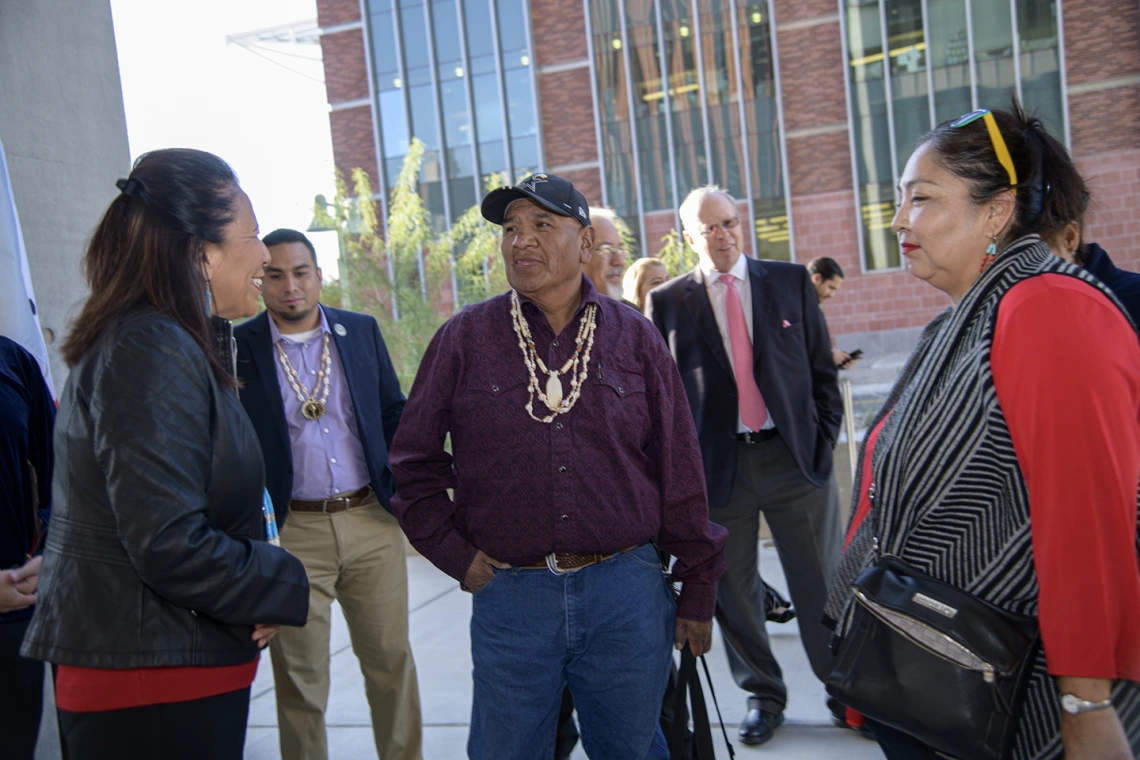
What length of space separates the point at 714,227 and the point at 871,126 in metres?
Result: 19.5

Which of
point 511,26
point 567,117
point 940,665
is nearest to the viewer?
point 940,665

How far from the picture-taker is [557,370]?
2.38 m

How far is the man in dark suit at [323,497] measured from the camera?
10.9 ft

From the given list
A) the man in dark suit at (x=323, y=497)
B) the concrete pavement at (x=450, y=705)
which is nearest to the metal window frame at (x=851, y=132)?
the concrete pavement at (x=450, y=705)

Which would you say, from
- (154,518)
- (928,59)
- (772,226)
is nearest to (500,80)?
(772,226)

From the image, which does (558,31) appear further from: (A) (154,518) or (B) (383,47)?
(A) (154,518)

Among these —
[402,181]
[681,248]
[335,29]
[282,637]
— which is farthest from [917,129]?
[282,637]

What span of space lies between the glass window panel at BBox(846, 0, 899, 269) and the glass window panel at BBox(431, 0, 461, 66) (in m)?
10.0

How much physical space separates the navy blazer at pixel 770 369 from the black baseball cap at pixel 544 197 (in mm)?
1492

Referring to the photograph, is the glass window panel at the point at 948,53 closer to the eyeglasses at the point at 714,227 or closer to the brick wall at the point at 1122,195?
the brick wall at the point at 1122,195

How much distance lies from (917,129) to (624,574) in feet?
70.3

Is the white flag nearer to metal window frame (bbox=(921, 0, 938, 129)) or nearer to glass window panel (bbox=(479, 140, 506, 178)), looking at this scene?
metal window frame (bbox=(921, 0, 938, 129))

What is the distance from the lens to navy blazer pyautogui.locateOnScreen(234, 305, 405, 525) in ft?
10.9

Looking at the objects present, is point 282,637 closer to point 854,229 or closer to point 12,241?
point 12,241
